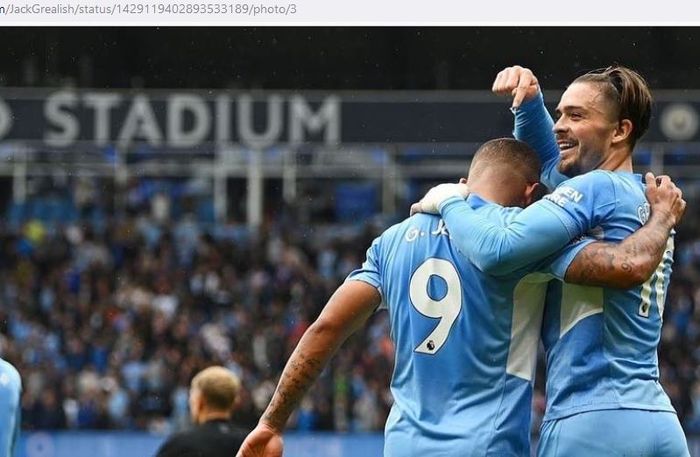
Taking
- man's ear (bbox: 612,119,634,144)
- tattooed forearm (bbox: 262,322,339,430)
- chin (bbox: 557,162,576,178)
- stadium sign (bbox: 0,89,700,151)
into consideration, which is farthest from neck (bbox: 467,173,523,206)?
stadium sign (bbox: 0,89,700,151)

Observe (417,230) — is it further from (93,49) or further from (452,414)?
(93,49)

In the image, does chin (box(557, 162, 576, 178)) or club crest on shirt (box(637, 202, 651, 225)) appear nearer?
club crest on shirt (box(637, 202, 651, 225))

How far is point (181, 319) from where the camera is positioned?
1647 centimetres

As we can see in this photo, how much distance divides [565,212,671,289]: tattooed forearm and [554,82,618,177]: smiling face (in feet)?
1.04

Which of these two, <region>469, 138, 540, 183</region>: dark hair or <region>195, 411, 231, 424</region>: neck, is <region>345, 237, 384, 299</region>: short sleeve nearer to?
<region>469, 138, 540, 183</region>: dark hair

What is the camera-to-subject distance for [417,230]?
3.28m

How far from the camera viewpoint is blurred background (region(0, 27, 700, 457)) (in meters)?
14.1

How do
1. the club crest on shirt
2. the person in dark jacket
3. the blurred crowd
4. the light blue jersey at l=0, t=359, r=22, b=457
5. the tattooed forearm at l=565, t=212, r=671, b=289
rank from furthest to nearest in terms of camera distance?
the blurred crowd → the person in dark jacket → the light blue jersey at l=0, t=359, r=22, b=457 → the club crest on shirt → the tattooed forearm at l=565, t=212, r=671, b=289

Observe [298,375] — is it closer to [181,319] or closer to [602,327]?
[602,327]

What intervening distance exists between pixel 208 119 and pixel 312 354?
1264 centimetres

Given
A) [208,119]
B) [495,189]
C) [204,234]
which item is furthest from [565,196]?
[204,234]
